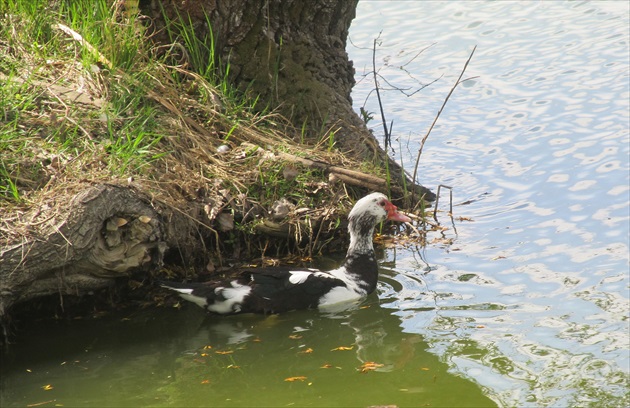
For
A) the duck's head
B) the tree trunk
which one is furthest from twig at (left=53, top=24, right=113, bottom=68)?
the duck's head

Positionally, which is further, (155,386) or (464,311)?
(464,311)

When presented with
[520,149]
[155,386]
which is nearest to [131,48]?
[155,386]

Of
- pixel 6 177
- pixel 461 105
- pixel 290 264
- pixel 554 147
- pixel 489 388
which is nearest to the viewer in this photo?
pixel 489 388

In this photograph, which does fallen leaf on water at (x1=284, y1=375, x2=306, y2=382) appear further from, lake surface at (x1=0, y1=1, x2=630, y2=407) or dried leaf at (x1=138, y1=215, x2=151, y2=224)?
dried leaf at (x1=138, y1=215, x2=151, y2=224)

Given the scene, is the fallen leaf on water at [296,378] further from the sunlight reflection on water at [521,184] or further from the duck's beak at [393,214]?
the duck's beak at [393,214]

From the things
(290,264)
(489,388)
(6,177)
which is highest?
(6,177)

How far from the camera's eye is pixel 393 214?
25.3ft

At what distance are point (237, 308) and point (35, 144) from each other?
6.11ft

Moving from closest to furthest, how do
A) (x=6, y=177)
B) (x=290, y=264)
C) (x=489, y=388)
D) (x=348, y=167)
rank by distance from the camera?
(x=489, y=388), (x=6, y=177), (x=290, y=264), (x=348, y=167)

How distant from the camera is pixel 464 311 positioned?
678 cm

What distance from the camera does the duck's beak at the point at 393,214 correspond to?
765cm

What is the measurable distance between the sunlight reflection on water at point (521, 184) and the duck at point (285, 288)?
326 mm

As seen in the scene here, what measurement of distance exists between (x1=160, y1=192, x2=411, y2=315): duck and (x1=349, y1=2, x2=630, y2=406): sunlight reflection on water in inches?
12.8

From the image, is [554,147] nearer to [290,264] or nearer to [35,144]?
[290,264]
